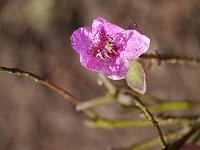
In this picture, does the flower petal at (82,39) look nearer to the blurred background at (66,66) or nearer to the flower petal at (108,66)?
the flower petal at (108,66)

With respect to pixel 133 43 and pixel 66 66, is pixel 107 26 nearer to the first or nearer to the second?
pixel 133 43

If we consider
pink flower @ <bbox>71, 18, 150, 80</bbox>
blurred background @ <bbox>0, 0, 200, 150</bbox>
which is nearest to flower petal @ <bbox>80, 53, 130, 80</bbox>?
pink flower @ <bbox>71, 18, 150, 80</bbox>

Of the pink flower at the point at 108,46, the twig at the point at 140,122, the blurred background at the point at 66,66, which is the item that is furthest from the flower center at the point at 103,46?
the blurred background at the point at 66,66

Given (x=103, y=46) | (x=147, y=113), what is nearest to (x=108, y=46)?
(x=103, y=46)

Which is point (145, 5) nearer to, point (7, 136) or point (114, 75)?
point (7, 136)

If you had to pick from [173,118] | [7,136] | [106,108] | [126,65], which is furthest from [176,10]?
[126,65]
